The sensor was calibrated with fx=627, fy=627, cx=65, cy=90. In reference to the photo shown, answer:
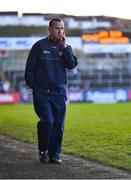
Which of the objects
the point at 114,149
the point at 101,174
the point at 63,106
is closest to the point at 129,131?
the point at 114,149

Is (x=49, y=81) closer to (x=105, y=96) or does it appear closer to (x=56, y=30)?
(x=56, y=30)

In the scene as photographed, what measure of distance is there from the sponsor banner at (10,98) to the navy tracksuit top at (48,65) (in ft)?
128

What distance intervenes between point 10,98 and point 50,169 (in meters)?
40.1

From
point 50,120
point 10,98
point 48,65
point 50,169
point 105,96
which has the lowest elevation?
point 105,96

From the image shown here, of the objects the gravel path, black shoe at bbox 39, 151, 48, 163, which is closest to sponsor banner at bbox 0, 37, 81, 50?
the gravel path

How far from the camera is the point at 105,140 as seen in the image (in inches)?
540

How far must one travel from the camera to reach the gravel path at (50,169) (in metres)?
8.09

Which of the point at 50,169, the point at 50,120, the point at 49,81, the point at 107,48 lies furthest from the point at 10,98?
the point at 50,169

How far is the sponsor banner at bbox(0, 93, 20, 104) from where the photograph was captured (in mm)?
48469

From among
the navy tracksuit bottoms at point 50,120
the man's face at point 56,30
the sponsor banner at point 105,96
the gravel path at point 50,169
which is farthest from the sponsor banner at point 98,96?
the man's face at point 56,30

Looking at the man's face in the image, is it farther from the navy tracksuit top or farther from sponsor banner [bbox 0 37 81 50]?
sponsor banner [bbox 0 37 81 50]

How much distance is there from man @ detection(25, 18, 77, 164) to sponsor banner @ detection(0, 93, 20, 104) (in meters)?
A: 39.1

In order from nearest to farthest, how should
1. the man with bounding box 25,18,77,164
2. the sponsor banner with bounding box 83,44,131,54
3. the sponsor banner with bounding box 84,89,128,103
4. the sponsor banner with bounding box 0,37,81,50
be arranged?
1. the man with bounding box 25,18,77,164
2. the sponsor banner with bounding box 0,37,81,50
3. the sponsor banner with bounding box 84,89,128,103
4. the sponsor banner with bounding box 83,44,131,54

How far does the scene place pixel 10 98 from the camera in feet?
160
